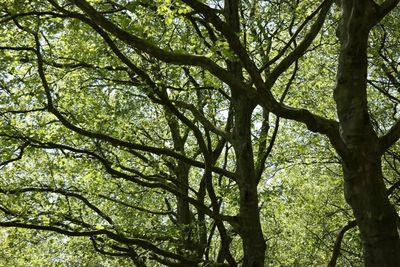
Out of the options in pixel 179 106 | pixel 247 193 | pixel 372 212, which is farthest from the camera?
pixel 247 193

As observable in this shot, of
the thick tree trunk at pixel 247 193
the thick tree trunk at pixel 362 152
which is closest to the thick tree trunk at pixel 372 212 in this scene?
the thick tree trunk at pixel 362 152

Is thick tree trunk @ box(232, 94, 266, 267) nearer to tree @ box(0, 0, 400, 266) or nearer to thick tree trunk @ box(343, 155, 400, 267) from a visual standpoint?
tree @ box(0, 0, 400, 266)

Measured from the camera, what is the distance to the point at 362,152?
5.67 metres

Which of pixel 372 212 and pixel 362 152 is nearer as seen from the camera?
pixel 372 212

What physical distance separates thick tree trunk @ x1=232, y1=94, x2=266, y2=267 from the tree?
2 cm

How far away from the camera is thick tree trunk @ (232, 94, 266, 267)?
9117mm

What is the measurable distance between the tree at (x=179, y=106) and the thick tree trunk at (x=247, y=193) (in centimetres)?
2

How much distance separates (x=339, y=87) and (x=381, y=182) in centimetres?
145

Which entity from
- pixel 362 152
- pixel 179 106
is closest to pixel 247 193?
pixel 179 106

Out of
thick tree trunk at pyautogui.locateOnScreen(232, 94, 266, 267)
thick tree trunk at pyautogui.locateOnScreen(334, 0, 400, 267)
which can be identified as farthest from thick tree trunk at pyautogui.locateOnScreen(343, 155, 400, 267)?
thick tree trunk at pyautogui.locateOnScreen(232, 94, 266, 267)

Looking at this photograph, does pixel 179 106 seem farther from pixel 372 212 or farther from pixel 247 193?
pixel 372 212

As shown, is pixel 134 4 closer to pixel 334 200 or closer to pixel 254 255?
pixel 254 255

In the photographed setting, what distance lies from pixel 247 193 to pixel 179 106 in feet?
8.09

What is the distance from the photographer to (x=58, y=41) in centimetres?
1466
